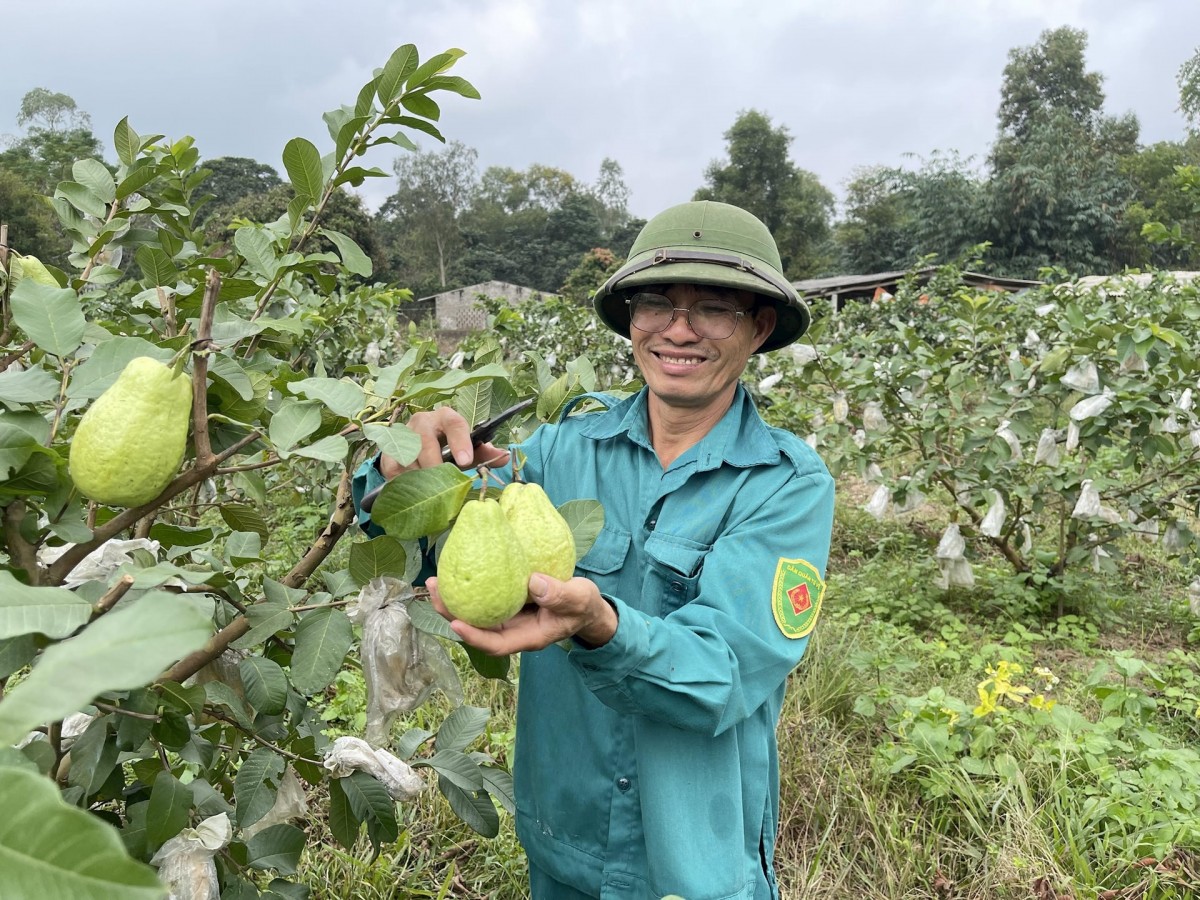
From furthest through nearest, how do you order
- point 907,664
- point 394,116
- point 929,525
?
point 929,525, point 907,664, point 394,116

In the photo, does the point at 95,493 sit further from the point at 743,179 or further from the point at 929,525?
the point at 743,179

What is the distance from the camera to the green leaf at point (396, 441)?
2.28 ft

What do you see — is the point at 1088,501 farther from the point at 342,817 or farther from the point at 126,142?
the point at 126,142

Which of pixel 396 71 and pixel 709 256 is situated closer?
pixel 396 71

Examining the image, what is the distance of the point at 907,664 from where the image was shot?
2.76 m

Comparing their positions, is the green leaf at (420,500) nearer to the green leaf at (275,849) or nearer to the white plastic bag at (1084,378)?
the green leaf at (275,849)

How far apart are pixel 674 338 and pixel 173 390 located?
2.46ft

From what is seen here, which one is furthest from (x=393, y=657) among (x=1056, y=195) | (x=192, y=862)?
(x=1056, y=195)

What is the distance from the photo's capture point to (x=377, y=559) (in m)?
0.83

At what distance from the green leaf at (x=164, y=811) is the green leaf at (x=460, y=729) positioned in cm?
35

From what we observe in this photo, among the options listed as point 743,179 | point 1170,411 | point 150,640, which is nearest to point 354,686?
point 150,640

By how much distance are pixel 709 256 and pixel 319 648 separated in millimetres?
750

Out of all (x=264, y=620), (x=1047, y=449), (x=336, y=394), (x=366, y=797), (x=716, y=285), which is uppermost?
(x=716, y=285)

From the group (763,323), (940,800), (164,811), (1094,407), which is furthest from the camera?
(1094,407)
